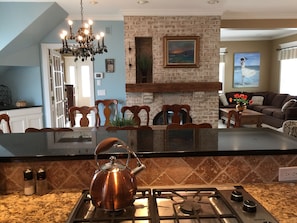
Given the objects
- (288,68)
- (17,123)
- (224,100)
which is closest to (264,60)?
(288,68)

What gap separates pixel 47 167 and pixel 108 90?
4249 millimetres

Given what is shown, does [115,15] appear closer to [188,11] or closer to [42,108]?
[188,11]

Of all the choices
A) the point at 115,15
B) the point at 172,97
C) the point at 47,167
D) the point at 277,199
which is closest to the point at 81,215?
the point at 47,167

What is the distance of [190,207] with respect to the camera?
102 centimetres

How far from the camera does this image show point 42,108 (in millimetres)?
5324

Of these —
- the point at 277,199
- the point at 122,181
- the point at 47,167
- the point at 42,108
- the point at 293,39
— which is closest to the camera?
the point at 122,181

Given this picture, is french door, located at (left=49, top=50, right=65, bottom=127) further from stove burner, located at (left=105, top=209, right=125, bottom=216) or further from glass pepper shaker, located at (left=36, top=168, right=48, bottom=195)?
stove burner, located at (left=105, top=209, right=125, bottom=216)

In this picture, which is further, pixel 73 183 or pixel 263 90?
pixel 263 90

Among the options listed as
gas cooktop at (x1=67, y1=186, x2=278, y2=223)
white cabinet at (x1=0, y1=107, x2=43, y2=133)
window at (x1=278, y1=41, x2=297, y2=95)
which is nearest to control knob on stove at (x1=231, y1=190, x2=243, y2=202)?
gas cooktop at (x1=67, y1=186, x2=278, y2=223)

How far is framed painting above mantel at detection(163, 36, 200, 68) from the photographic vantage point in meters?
5.13

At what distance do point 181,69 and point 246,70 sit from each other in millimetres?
4394

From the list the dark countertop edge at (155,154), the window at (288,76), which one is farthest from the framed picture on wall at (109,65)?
the window at (288,76)

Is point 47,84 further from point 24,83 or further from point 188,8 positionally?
point 188,8

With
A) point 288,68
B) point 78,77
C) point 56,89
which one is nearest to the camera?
point 56,89
